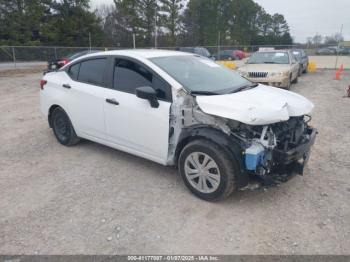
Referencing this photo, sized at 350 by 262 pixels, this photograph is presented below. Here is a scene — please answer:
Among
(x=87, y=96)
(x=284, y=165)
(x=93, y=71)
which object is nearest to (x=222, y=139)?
(x=284, y=165)

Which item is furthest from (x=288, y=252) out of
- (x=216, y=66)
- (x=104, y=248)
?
(x=216, y=66)

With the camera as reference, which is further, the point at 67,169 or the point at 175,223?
the point at 67,169

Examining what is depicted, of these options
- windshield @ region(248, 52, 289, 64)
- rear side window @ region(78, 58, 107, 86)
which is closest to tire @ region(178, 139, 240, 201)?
rear side window @ region(78, 58, 107, 86)

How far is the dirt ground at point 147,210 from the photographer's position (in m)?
2.80

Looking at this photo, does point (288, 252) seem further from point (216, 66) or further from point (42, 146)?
point (42, 146)

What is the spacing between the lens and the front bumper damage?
3.23 meters

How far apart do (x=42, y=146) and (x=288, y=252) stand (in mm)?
4314

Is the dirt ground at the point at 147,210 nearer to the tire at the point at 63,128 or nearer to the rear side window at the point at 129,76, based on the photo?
the tire at the point at 63,128

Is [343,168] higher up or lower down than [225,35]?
lower down

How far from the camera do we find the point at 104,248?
109 inches

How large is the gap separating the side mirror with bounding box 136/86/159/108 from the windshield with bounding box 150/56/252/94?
35 centimetres

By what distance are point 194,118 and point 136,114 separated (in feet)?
2.68

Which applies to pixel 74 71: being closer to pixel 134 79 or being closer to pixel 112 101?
pixel 112 101

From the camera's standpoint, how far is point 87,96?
449cm
